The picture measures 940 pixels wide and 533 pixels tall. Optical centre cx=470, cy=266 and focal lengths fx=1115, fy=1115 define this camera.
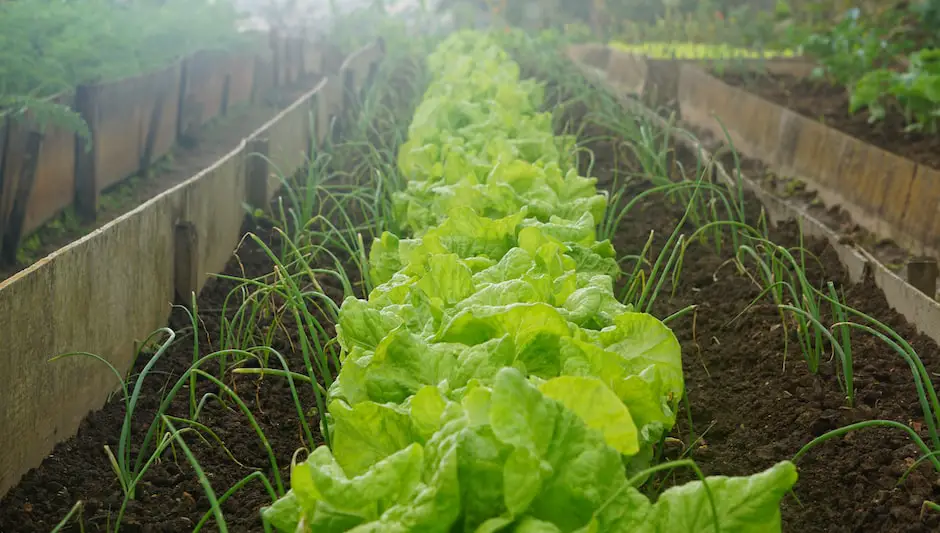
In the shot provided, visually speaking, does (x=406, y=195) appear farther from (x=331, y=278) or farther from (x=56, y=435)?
(x=56, y=435)

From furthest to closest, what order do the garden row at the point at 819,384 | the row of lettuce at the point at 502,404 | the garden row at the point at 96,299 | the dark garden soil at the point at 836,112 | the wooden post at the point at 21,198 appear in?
the dark garden soil at the point at 836,112, the wooden post at the point at 21,198, the garden row at the point at 96,299, the garden row at the point at 819,384, the row of lettuce at the point at 502,404

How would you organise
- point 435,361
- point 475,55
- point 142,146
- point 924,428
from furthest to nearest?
point 475,55
point 142,146
point 924,428
point 435,361

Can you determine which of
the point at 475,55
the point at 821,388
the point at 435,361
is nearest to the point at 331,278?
the point at 821,388

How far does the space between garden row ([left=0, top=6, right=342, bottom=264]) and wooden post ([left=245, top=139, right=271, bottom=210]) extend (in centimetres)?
98

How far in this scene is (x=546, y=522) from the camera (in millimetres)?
1536

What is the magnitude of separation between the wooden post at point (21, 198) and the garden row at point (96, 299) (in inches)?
48.6

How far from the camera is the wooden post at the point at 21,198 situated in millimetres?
5297

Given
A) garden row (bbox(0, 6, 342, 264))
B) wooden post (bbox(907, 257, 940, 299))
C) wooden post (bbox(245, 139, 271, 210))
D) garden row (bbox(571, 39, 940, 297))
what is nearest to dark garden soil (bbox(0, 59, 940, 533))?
wooden post (bbox(907, 257, 940, 299))

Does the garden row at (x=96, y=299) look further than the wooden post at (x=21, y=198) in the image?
No

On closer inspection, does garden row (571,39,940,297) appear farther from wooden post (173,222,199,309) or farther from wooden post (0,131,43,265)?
wooden post (0,131,43,265)

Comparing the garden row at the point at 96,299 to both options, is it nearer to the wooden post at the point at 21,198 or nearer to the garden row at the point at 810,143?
the wooden post at the point at 21,198

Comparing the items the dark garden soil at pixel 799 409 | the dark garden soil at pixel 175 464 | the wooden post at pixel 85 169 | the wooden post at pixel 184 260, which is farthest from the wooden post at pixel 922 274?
the wooden post at pixel 85 169

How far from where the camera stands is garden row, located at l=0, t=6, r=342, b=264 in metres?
5.46

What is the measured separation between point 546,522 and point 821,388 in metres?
1.66
